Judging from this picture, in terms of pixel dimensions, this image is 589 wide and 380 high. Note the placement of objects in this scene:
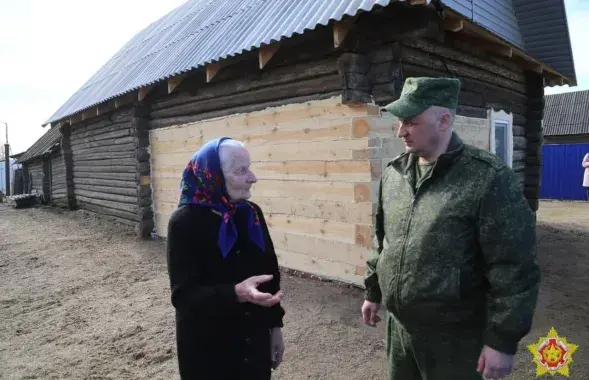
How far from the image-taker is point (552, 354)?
3289 mm

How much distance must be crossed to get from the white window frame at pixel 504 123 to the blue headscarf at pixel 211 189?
18.6 feet

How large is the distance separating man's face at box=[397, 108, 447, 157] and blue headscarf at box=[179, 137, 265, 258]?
2.91 feet

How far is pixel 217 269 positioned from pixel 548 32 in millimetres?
8114

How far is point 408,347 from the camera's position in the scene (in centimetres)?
187

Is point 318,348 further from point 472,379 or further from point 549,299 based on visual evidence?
point 549,299

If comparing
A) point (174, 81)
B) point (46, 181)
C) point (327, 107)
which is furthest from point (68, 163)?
point (327, 107)

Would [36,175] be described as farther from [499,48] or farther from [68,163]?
[499,48]

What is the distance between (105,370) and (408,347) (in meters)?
2.66

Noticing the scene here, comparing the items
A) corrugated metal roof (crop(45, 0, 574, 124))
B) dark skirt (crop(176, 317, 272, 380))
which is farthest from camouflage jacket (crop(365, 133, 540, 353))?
corrugated metal roof (crop(45, 0, 574, 124))

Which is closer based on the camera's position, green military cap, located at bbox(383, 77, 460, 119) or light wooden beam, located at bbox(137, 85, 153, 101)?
green military cap, located at bbox(383, 77, 460, 119)

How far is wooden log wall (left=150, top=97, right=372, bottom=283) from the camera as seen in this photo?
465 centimetres

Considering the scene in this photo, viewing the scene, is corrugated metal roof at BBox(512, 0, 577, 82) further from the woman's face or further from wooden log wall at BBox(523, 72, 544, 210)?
the woman's face

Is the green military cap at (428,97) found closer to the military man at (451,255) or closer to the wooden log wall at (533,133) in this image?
the military man at (451,255)

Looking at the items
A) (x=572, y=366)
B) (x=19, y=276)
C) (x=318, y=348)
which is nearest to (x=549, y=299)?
(x=572, y=366)
